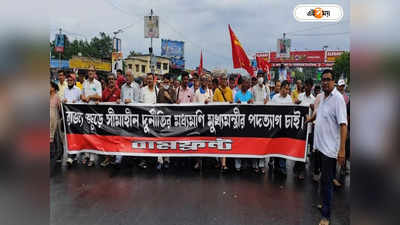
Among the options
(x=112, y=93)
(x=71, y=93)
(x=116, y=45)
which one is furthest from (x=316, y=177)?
(x=116, y=45)

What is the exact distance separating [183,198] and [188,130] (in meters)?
1.91

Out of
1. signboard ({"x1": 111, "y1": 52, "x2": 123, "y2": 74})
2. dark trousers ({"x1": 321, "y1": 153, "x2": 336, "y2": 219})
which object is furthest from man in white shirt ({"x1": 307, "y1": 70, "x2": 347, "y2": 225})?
signboard ({"x1": 111, "y1": 52, "x2": 123, "y2": 74})

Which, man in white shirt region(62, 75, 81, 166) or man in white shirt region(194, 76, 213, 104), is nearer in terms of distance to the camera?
man in white shirt region(62, 75, 81, 166)

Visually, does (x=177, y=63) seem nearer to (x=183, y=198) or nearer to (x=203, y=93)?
(x=203, y=93)

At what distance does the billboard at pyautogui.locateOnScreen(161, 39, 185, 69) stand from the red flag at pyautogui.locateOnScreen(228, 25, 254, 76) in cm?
3739

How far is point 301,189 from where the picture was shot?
5.23 meters

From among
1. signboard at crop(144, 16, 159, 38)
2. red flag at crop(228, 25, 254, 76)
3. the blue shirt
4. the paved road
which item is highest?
signboard at crop(144, 16, 159, 38)

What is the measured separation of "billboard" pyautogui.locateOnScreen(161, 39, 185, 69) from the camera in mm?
45844

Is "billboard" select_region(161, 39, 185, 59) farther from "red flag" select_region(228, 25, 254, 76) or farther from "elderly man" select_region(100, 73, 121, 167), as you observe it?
"elderly man" select_region(100, 73, 121, 167)

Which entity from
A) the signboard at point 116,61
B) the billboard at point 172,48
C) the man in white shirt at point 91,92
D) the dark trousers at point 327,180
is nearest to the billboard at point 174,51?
the billboard at point 172,48

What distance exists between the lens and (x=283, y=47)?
113 ft
